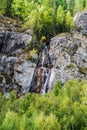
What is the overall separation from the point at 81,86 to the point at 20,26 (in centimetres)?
4324

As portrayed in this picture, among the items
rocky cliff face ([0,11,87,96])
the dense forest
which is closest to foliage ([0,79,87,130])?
the dense forest

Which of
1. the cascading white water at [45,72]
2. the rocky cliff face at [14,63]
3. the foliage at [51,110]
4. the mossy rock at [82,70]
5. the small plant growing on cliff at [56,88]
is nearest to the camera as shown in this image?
the foliage at [51,110]

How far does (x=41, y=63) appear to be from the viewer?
288 feet

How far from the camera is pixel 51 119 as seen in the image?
60.8 meters

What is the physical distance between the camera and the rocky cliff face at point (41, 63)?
270 feet

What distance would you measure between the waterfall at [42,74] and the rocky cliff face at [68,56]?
1.45 meters

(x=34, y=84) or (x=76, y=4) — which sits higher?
(x=76, y=4)

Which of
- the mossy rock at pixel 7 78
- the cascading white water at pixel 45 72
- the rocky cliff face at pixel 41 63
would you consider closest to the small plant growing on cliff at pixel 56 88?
the rocky cliff face at pixel 41 63

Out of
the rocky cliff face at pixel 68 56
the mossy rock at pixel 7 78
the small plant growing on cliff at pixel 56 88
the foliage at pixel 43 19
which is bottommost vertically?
the mossy rock at pixel 7 78

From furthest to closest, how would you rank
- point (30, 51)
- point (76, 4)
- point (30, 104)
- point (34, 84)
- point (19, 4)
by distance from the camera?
1. point (76, 4)
2. point (19, 4)
3. point (30, 51)
4. point (34, 84)
5. point (30, 104)

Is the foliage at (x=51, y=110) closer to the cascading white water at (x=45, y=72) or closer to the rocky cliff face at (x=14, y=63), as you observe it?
the cascading white water at (x=45, y=72)

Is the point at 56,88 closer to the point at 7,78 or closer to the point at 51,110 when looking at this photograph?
the point at 51,110

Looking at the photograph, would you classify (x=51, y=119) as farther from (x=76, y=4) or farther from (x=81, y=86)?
(x=76, y=4)

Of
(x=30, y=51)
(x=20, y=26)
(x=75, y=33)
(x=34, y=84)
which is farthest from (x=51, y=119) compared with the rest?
(x=20, y=26)
